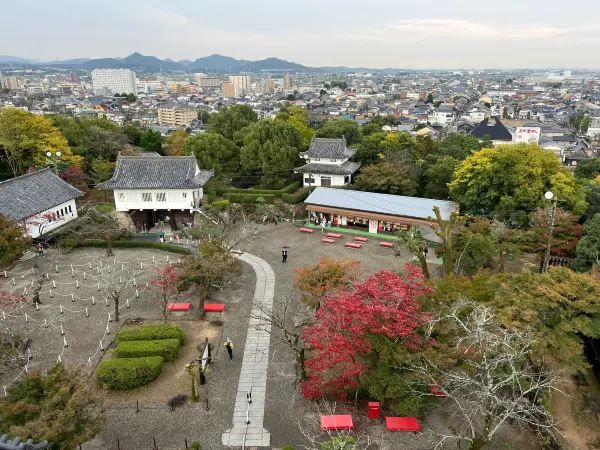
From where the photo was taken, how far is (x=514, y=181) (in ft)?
96.6

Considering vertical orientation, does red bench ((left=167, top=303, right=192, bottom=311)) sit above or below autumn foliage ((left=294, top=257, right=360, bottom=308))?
below

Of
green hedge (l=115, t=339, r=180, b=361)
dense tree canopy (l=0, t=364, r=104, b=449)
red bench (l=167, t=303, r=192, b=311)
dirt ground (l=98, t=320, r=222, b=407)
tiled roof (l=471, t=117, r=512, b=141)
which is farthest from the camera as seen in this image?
tiled roof (l=471, t=117, r=512, b=141)

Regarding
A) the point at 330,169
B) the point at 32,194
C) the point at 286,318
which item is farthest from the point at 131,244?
the point at 330,169

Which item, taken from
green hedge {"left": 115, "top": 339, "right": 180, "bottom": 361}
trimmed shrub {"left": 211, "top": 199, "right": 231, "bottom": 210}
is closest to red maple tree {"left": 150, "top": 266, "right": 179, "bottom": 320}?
green hedge {"left": 115, "top": 339, "right": 180, "bottom": 361}

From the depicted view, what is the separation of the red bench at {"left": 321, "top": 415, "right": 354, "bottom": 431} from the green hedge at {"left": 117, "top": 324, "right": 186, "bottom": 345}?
25.9 ft

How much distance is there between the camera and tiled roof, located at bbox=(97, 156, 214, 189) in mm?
33875

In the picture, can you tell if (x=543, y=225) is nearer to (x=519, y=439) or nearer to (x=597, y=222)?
(x=597, y=222)

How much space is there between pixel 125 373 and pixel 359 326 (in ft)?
30.7

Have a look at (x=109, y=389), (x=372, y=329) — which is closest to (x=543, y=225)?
(x=372, y=329)

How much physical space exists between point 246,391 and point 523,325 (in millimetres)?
10564

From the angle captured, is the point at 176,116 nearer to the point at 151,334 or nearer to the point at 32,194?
the point at 32,194

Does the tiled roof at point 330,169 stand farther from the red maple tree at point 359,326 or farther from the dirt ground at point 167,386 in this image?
the red maple tree at point 359,326

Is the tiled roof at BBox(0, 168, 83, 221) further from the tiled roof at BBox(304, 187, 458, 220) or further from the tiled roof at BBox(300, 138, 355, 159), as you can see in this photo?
the tiled roof at BBox(300, 138, 355, 159)

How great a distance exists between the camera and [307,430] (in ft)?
49.1
